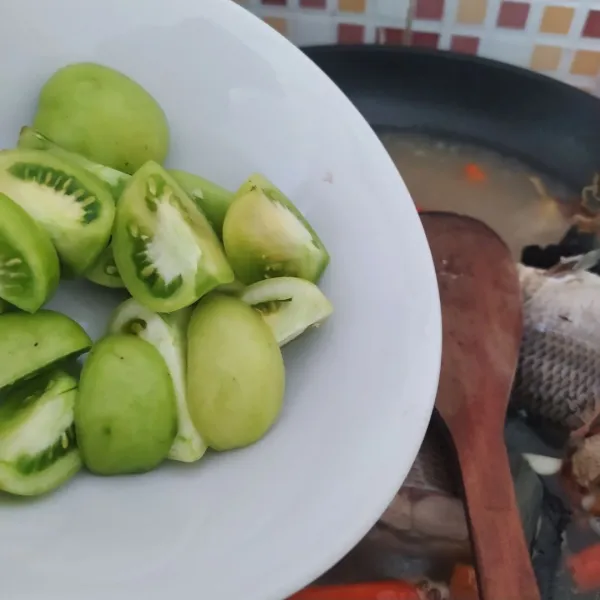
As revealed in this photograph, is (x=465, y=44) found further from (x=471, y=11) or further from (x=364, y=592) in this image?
(x=364, y=592)

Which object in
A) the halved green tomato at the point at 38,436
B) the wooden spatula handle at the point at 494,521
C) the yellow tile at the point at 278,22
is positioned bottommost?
the wooden spatula handle at the point at 494,521

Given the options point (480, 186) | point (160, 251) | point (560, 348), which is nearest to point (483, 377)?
point (560, 348)

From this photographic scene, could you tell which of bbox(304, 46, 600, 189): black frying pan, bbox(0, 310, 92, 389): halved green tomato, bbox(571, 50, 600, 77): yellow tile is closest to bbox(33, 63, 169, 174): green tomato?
bbox(0, 310, 92, 389): halved green tomato

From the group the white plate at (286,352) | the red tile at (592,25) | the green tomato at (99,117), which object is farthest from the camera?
the red tile at (592,25)

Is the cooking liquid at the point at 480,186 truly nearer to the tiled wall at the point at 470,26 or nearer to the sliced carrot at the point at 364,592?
the tiled wall at the point at 470,26

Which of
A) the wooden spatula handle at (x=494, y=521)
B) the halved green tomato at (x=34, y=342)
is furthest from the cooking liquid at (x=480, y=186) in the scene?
the halved green tomato at (x=34, y=342)

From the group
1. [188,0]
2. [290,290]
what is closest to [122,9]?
[188,0]

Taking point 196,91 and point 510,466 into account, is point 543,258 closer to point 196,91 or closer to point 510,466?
point 510,466
